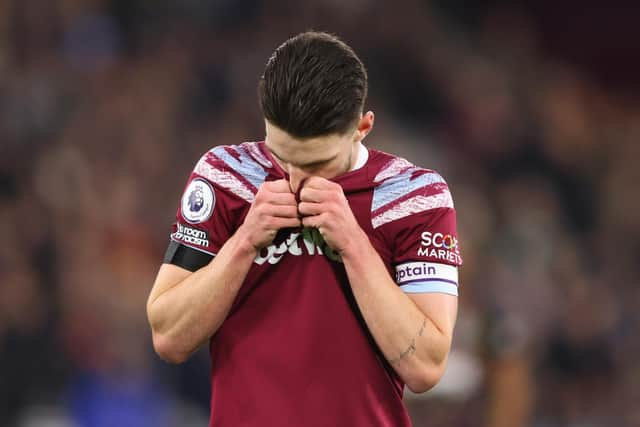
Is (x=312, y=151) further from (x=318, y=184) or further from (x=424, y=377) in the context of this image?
(x=424, y=377)

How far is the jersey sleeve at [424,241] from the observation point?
8.32 ft

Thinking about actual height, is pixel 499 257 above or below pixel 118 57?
below

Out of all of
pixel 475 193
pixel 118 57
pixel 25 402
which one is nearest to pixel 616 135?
pixel 475 193

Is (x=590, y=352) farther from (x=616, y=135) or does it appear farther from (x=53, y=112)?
(x=53, y=112)

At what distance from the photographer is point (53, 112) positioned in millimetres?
7934

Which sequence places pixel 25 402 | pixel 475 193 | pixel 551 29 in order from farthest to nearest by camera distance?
pixel 551 29, pixel 475 193, pixel 25 402

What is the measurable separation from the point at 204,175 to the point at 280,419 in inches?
22.6

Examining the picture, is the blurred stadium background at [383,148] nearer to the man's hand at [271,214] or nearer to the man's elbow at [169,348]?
the man's elbow at [169,348]

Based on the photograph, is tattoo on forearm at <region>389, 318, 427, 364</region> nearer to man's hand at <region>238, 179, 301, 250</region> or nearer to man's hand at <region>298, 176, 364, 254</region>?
man's hand at <region>298, 176, 364, 254</region>

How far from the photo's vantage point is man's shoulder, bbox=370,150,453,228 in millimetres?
2561

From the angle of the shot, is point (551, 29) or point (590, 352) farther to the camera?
point (551, 29)

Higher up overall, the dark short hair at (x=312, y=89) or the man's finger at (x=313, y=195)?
the dark short hair at (x=312, y=89)

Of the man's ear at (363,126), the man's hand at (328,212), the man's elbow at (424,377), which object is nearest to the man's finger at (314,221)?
the man's hand at (328,212)

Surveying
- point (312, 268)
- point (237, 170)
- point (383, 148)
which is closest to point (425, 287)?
point (312, 268)
